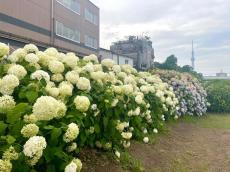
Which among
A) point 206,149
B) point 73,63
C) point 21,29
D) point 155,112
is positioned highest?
point 21,29

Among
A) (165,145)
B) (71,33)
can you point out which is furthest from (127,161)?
(71,33)

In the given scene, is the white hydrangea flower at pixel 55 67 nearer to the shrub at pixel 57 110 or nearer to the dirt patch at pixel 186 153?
the shrub at pixel 57 110

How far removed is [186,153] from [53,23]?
29408mm

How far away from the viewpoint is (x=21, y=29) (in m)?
29.9

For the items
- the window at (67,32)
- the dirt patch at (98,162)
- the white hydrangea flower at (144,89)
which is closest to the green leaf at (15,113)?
the dirt patch at (98,162)

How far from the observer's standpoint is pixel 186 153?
26.8 feet

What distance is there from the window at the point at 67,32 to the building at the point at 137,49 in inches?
534

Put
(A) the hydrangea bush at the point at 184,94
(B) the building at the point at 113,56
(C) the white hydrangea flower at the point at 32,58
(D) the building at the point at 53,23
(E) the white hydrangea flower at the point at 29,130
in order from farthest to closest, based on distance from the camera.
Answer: (B) the building at the point at 113,56 < (D) the building at the point at 53,23 < (A) the hydrangea bush at the point at 184,94 < (C) the white hydrangea flower at the point at 32,58 < (E) the white hydrangea flower at the point at 29,130

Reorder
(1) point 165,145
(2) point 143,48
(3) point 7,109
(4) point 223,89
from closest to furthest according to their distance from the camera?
1. (3) point 7,109
2. (1) point 165,145
3. (4) point 223,89
4. (2) point 143,48

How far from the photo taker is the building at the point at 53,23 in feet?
89.7

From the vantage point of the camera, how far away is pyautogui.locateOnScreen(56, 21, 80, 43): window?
3725cm

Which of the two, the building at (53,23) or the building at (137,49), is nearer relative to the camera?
the building at (53,23)

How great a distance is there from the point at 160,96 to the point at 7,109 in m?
6.49

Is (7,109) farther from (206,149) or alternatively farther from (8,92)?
(206,149)
